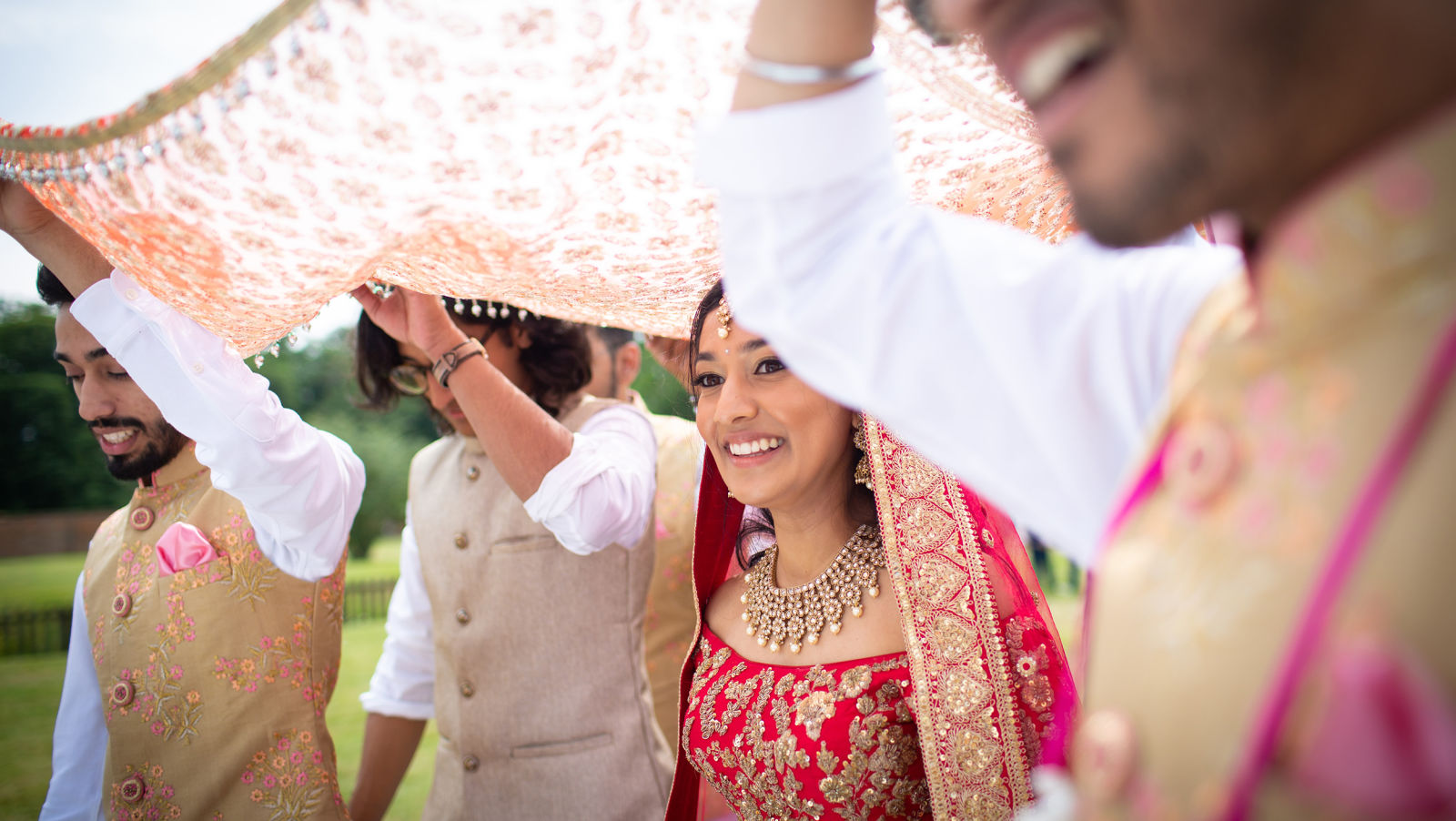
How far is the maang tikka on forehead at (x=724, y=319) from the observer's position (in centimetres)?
215

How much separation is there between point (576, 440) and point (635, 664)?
770 millimetres

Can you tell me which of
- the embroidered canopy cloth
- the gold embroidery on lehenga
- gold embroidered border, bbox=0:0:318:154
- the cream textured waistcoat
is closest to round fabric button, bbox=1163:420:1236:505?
the embroidered canopy cloth

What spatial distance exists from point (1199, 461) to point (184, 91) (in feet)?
4.15

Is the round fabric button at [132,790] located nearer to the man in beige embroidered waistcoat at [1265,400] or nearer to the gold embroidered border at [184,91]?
the gold embroidered border at [184,91]

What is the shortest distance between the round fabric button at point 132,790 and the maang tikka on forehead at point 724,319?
1920mm

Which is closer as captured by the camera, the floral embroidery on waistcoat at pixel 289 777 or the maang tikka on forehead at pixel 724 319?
the maang tikka on forehead at pixel 724 319

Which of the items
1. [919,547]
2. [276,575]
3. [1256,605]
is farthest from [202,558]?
[1256,605]

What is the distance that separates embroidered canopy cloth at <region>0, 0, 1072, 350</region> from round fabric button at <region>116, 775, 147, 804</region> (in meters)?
1.42

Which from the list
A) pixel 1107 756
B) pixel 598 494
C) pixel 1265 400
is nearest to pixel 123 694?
pixel 598 494

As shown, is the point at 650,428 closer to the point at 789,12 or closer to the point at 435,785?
the point at 435,785

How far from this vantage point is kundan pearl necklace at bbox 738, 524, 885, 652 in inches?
80.7

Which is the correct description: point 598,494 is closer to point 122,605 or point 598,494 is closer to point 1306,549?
point 122,605

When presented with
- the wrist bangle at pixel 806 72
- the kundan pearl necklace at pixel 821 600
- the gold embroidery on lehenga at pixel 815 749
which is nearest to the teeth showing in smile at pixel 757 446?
the kundan pearl necklace at pixel 821 600

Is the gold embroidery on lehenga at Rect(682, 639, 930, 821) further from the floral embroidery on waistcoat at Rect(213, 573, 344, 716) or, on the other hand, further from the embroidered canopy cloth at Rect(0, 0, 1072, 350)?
the floral embroidery on waistcoat at Rect(213, 573, 344, 716)
